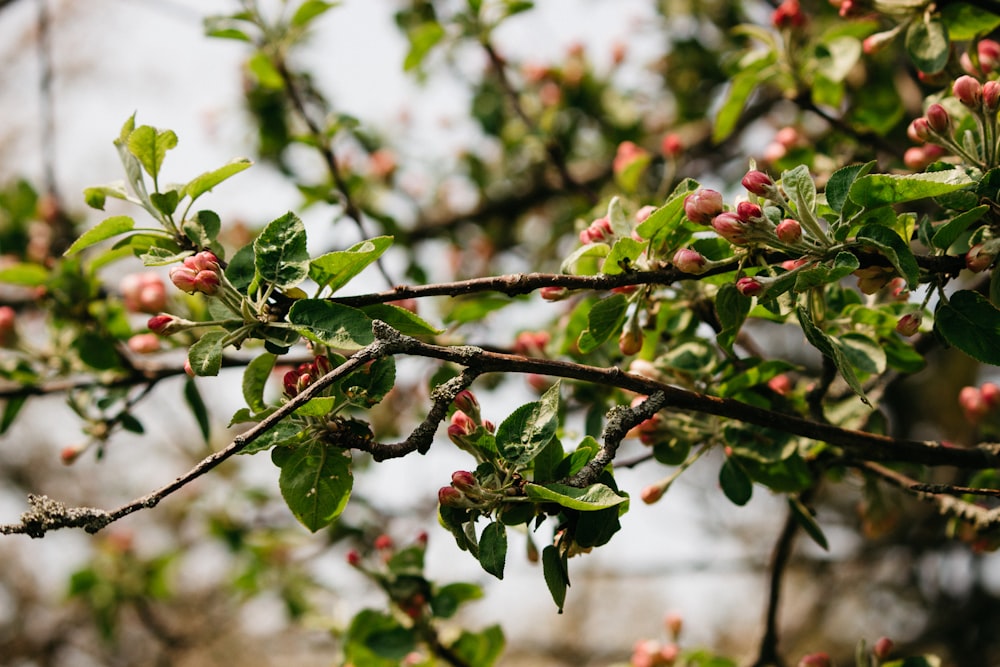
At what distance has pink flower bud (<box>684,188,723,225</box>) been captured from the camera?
126 centimetres

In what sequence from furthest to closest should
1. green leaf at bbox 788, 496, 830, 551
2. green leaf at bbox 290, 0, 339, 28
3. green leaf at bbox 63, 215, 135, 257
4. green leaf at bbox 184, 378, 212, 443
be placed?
green leaf at bbox 290, 0, 339, 28
green leaf at bbox 184, 378, 212, 443
green leaf at bbox 788, 496, 830, 551
green leaf at bbox 63, 215, 135, 257

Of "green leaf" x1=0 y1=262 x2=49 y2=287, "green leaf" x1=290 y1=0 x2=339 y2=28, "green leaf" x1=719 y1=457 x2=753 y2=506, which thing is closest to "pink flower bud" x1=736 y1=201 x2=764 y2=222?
"green leaf" x1=719 y1=457 x2=753 y2=506

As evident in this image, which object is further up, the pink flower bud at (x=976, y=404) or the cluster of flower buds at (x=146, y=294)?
the cluster of flower buds at (x=146, y=294)

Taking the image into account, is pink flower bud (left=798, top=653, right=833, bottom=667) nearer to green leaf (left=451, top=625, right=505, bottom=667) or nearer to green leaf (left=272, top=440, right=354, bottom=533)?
green leaf (left=451, top=625, right=505, bottom=667)

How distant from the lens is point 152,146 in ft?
4.92

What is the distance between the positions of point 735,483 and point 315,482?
847 millimetres

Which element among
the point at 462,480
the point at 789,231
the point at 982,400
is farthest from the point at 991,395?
the point at 462,480

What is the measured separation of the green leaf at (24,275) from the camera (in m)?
2.19

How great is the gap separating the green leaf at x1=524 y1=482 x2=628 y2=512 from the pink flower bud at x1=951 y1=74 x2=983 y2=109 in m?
0.84

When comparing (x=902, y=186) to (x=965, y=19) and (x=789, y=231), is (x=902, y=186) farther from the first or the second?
(x=965, y=19)

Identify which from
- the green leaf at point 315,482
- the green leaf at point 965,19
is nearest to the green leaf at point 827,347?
the green leaf at point 315,482

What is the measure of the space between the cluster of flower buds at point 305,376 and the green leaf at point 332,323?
0.08 metres

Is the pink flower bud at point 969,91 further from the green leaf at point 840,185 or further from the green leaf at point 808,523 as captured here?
the green leaf at point 808,523

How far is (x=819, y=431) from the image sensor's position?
4.68 feet
